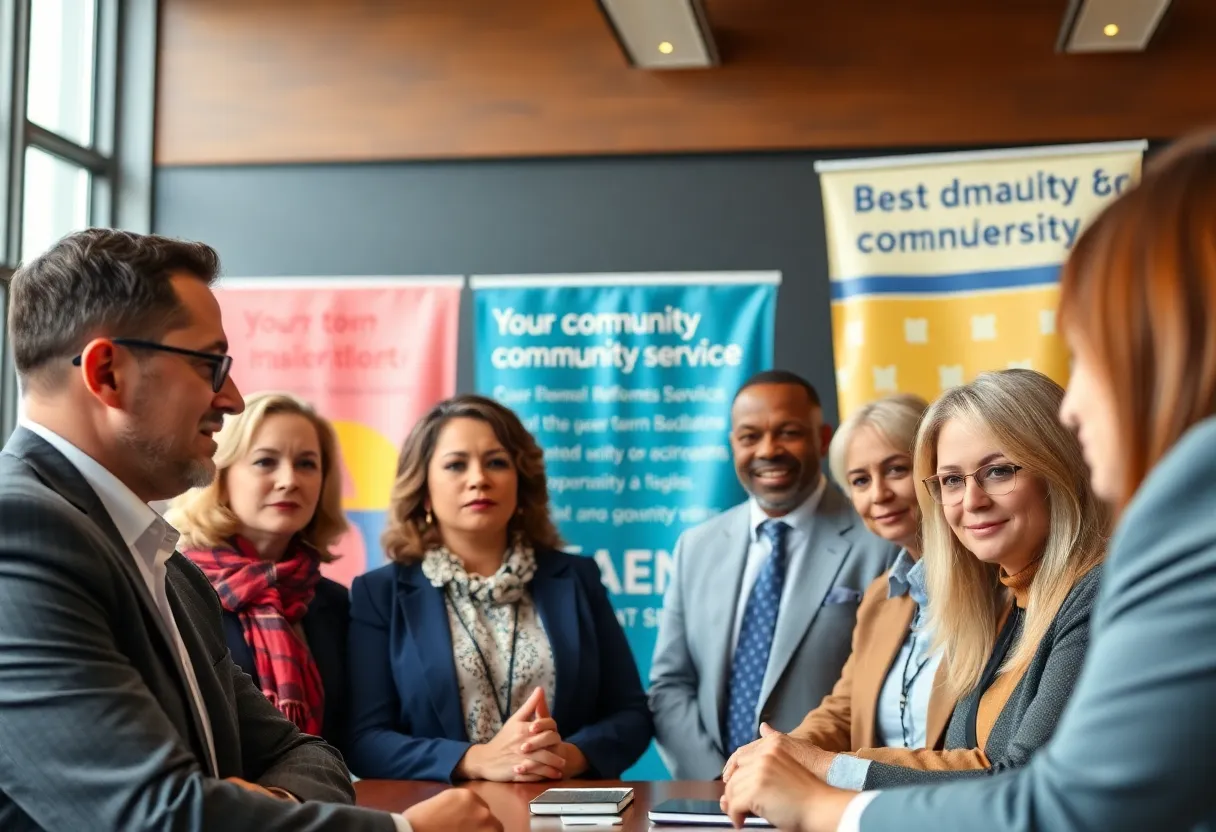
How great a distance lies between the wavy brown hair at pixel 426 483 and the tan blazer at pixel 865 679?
1019 millimetres

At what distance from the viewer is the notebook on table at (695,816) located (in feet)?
7.99

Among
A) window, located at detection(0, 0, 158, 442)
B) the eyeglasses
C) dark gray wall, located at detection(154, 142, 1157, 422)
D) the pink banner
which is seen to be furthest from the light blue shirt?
window, located at detection(0, 0, 158, 442)

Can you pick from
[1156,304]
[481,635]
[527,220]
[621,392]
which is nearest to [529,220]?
[527,220]

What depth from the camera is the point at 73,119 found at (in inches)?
262

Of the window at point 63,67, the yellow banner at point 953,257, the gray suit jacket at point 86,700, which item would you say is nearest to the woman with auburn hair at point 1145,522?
the gray suit jacket at point 86,700

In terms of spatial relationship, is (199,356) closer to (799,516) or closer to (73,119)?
(799,516)

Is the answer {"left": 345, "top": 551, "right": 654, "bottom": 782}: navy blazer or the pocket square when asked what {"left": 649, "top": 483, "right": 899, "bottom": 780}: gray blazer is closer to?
the pocket square

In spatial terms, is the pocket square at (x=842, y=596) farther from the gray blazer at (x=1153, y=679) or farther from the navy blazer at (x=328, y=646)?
the gray blazer at (x=1153, y=679)

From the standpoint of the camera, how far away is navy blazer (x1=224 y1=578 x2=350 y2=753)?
11.9 feet

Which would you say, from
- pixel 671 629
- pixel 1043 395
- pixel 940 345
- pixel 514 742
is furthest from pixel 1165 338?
pixel 940 345

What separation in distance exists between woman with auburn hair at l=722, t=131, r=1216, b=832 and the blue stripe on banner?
452cm

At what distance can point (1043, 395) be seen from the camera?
2.78m

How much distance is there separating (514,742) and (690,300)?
3.12m

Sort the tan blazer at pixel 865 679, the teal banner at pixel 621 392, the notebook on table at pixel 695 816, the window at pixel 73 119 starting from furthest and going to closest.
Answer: the teal banner at pixel 621 392 < the window at pixel 73 119 < the tan blazer at pixel 865 679 < the notebook on table at pixel 695 816
